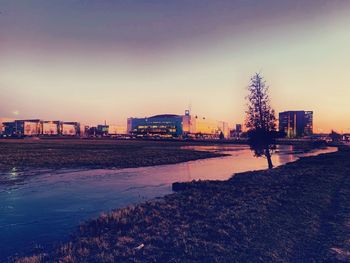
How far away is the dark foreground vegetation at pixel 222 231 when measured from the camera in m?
10.4

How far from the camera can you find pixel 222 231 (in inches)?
500

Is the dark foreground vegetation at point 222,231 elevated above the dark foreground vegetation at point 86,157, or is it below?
above

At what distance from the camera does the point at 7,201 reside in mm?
19797

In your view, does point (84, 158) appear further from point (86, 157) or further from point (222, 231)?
point (222, 231)

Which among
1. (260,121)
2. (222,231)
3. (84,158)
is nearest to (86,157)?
(84,158)

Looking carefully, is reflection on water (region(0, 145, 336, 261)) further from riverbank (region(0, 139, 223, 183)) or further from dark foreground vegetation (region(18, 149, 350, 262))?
riverbank (region(0, 139, 223, 183))

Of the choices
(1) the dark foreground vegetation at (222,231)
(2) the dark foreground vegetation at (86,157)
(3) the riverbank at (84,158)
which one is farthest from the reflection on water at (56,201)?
(2) the dark foreground vegetation at (86,157)

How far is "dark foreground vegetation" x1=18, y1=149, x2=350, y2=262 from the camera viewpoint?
34.2ft

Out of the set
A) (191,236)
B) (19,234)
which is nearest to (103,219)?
(19,234)

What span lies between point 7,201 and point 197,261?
15498mm

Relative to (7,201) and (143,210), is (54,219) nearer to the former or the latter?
(143,210)

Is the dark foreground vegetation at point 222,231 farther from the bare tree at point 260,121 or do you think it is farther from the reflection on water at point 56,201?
the bare tree at point 260,121

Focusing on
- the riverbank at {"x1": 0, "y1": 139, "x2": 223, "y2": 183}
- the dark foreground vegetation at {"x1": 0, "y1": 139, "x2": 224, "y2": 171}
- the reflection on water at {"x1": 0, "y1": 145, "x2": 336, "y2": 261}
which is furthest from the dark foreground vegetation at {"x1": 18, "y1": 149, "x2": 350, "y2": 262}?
the dark foreground vegetation at {"x1": 0, "y1": 139, "x2": 224, "y2": 171}

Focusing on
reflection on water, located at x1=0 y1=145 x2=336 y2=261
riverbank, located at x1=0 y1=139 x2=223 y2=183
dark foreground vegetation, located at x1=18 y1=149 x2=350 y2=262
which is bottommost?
riverbank, located at x1=0 y1=139 x2=223 y2=183
